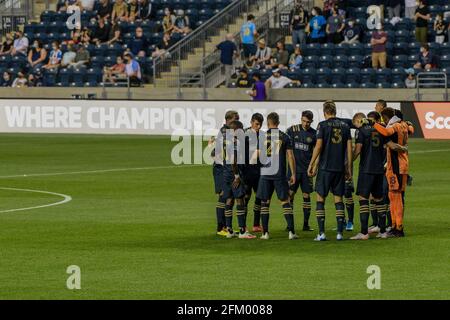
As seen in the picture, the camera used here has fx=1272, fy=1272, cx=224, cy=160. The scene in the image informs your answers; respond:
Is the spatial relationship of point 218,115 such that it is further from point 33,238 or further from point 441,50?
point 33,238

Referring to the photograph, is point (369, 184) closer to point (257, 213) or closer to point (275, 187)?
point (275, 187)

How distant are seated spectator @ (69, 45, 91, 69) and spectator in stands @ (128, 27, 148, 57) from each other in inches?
71.2

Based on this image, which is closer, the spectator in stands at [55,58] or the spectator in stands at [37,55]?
the spectator in stands at [55,58]

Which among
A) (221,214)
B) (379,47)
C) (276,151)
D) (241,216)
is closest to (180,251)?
(241,216)

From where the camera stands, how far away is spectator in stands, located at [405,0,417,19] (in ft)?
157

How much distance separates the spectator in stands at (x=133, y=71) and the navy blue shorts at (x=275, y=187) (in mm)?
29555

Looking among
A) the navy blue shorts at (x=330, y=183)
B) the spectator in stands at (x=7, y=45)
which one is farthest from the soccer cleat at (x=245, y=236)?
the spectator in stands at (x=7, y=45)

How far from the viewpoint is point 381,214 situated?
2070 cm

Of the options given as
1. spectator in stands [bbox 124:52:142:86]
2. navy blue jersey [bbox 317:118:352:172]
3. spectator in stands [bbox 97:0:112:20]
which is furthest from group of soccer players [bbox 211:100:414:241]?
spectator in stands [bbox 97:0:112:20]

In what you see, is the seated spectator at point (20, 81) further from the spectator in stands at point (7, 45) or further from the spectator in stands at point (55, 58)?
the spectator in stands at point (7, 45)

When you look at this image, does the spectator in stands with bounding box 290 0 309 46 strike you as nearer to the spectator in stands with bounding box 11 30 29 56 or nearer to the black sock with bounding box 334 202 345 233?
the spectator in stands with bounding box 11 30 29 56

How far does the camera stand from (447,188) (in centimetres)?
2877

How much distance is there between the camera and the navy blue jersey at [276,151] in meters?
20.1

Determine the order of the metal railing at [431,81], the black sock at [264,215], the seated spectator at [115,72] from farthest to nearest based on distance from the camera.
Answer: the seated spectator at [115,72] → the metal railing at [431,81] → the black sock at [264,215]
